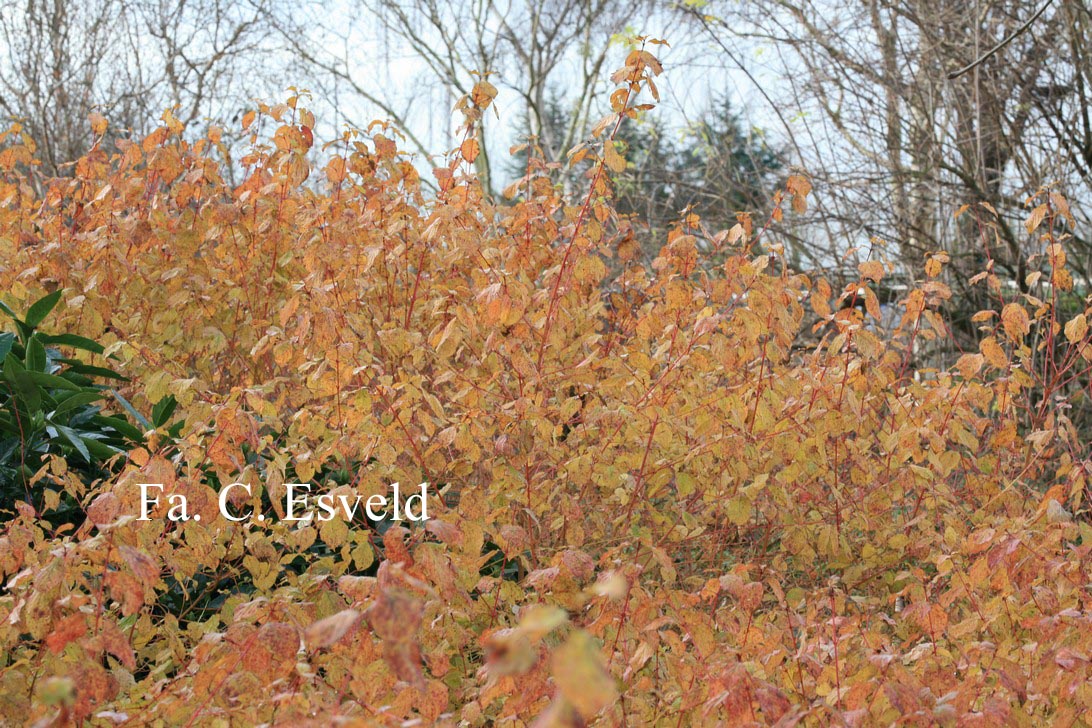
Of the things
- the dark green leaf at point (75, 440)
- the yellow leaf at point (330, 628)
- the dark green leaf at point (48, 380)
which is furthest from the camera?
the dark green leaf at point (48, 380)

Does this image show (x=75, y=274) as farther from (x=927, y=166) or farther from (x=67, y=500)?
(x=927, y=166)

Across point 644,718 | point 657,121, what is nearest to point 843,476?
point 644,718

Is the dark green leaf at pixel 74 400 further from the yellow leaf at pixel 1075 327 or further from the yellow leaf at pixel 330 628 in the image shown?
the yellow leaf at pixel 1075 327

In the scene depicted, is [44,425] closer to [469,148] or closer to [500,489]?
[500,489]

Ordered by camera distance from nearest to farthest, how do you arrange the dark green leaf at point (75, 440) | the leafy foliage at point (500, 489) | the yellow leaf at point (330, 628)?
the yellow leaf at point (330, 628) < the leafy foliage at point (500, 489) < the dark green leaf at point (75, 440)

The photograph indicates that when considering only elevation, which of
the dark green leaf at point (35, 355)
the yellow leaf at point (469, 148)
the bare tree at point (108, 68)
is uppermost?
the bare tree at point (108, 68)

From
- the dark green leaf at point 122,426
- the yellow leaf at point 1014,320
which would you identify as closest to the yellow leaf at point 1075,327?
the yellow leaf at point 1014,320

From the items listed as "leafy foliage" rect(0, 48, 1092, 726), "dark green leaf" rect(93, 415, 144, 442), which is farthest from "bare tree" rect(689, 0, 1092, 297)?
"dark green leaf" rect(93, 415, 144, 442)

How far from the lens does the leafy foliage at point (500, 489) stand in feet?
5.15

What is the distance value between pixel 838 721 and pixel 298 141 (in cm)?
201

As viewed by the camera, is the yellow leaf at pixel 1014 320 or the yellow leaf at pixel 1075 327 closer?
the yellow leaf at pixel 1014 320

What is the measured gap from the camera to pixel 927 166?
5234 mm

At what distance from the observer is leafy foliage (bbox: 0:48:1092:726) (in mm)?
1570

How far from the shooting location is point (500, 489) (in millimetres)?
2367
